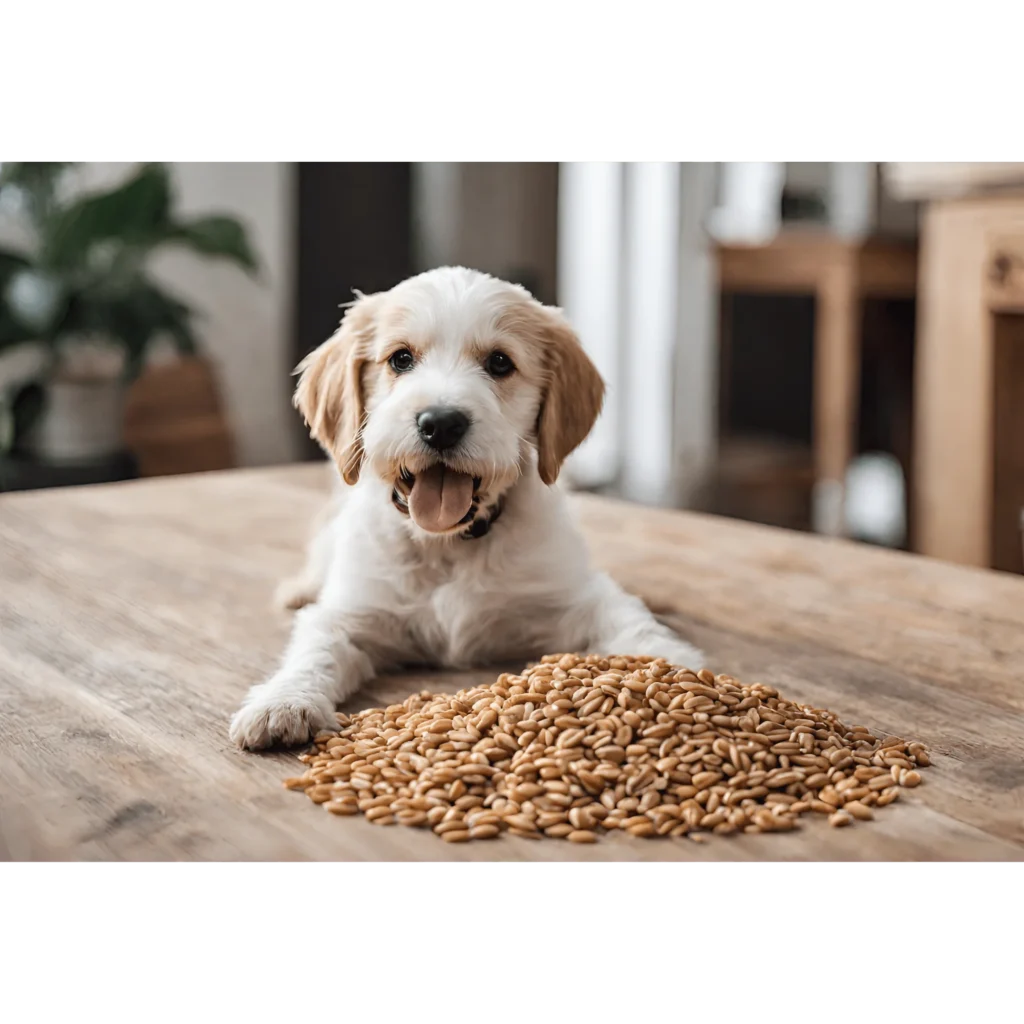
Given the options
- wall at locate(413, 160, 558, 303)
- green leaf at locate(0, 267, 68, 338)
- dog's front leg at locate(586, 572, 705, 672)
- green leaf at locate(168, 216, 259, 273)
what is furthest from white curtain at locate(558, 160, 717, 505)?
dog's front leg at locate(586, 572, 705, 672)

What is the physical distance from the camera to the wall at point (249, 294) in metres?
5.58

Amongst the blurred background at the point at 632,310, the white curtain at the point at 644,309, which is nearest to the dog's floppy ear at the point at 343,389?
the blurred background at the point at 632,310

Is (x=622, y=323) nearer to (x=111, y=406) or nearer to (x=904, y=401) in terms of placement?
(x=904, y=401)

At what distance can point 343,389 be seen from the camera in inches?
74.1

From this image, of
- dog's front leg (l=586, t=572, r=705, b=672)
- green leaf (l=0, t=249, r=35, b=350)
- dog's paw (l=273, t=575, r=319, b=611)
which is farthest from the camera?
green leaf (l=0, t=249, r=35, b=350)

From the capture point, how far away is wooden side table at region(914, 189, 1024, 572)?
300 centimetres

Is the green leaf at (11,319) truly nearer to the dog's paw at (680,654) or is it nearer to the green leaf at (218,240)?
the green leaf at (218,240)

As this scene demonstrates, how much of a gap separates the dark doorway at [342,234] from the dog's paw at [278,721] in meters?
4.57

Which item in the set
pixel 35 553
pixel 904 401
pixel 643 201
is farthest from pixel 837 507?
pixel 35 553

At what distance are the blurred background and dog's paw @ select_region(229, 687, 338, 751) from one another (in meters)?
2.05

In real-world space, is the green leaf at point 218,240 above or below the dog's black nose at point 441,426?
above

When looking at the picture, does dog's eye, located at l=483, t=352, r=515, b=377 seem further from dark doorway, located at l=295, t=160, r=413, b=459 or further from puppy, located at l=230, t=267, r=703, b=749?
dark doorway, located at l=295, t=160, r=413, b=459

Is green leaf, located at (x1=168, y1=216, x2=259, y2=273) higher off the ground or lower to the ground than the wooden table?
higher

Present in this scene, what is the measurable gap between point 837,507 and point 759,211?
79.9 inches
